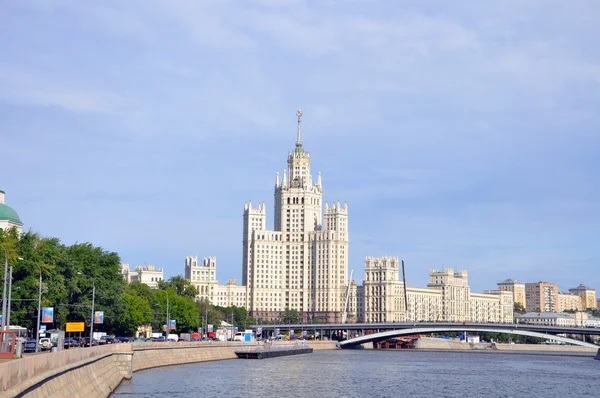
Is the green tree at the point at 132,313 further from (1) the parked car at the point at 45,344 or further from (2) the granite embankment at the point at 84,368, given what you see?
(1) the parked car at the point at 45,344

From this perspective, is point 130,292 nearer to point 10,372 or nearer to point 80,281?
point 80,281

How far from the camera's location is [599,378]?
114m

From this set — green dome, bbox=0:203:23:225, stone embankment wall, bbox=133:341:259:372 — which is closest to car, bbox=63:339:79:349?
stone embankment wall, bbox=133:341:259:372

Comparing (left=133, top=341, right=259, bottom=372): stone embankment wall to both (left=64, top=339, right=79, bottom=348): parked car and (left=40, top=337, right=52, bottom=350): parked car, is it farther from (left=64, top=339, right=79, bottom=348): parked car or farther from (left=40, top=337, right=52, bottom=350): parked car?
(left=40, top=337, right=52, bottom=350): parked car

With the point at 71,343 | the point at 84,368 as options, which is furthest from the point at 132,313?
the point at 84,368

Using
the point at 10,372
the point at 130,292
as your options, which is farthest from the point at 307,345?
the point at 10,372

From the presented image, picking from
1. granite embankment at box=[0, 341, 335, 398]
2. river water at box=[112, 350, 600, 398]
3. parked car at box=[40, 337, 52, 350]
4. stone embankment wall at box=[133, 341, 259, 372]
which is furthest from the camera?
stone embankment wall at box=[133, 341, 259, 372]

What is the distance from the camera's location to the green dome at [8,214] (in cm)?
14638

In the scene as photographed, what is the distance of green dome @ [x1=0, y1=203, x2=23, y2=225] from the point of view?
146 m

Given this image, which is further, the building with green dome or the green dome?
the green dome

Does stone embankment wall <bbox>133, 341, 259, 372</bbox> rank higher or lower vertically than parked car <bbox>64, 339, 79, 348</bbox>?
lower

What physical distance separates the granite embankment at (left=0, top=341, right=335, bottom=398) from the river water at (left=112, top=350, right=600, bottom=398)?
173cm

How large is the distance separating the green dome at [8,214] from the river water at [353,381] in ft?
130

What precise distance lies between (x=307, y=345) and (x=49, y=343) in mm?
107629
